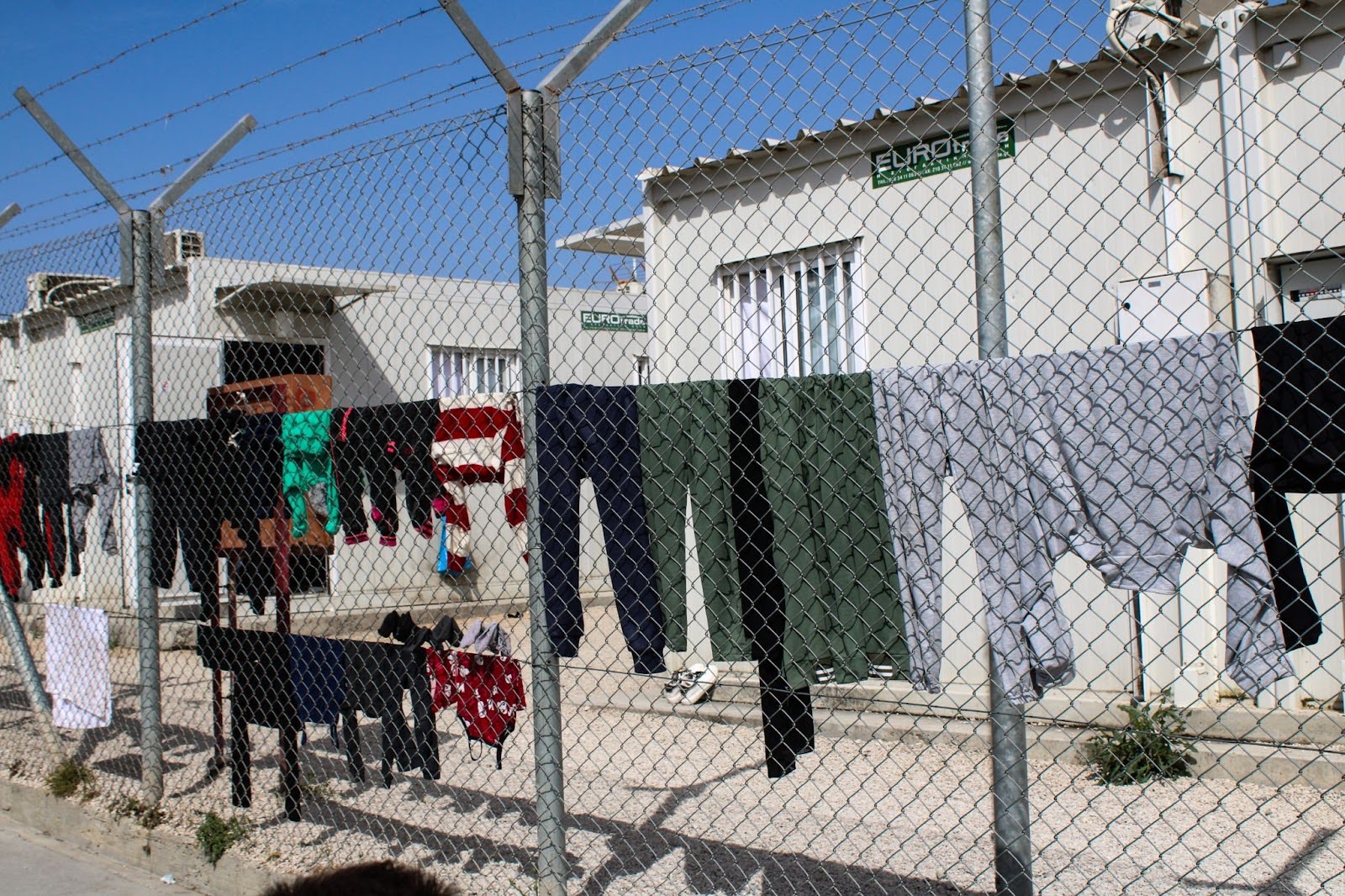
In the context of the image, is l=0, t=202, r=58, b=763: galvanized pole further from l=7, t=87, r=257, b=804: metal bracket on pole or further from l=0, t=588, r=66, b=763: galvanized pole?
l=7, t=87, r=257, b=804: metal bracket on pole

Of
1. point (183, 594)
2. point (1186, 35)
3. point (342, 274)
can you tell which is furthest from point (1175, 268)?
point (183, 594)

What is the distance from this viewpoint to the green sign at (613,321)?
6.23 m

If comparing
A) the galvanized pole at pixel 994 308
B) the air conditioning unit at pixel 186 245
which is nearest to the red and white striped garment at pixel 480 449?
the galvanized pole at pixel 994 308

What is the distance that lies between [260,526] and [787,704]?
311 cm

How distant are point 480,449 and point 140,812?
2.76 meters

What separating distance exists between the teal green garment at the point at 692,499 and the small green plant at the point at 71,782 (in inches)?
157

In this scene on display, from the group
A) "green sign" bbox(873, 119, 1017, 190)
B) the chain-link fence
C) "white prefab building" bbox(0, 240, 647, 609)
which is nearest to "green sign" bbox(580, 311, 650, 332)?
the chain-link fence

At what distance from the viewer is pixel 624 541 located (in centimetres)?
343

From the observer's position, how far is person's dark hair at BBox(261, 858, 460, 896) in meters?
1.52

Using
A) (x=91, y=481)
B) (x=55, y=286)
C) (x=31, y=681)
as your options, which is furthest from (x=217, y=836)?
(x=55, y=286)

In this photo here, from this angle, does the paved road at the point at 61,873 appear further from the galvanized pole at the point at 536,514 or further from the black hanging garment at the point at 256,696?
the galvanized pole at the point at 536,514

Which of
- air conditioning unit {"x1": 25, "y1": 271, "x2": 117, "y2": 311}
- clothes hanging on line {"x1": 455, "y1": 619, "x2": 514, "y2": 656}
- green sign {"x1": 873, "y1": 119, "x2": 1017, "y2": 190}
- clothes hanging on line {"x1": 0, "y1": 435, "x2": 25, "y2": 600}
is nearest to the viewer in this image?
green sign {"x1": 873, "y1": 119, "x2": 1017, "y2": 190}

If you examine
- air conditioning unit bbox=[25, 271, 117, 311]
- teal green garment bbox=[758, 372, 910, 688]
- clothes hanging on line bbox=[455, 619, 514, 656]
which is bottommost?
clothes hanging on line bbox=[455, 619, 514, 656]

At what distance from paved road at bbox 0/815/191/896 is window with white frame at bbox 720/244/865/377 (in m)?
4.19
